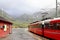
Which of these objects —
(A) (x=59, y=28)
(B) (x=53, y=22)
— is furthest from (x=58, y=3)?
(A) (x=59, y=28)

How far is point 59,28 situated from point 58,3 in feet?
62.2

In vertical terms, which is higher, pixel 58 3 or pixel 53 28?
pixel 58 3

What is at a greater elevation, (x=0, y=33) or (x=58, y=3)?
(x=58, y=3)

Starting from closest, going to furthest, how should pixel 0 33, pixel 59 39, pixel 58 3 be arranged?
pixel 59 39
pixel 0 33
pixel 58 3

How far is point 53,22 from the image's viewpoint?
89.1 feet

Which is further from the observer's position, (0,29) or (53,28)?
(0,29)

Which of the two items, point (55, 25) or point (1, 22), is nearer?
point (55, 25)

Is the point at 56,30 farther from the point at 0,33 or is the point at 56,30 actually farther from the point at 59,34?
the point at 0,33

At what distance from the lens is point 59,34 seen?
24.0 m

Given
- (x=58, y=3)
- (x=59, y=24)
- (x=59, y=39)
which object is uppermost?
(x=58, y=3)

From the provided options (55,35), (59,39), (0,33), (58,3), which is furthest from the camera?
(58,3)

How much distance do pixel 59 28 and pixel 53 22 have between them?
2.78m

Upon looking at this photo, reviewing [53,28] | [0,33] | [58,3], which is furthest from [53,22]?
[58,3]

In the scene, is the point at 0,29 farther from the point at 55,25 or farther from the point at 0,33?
the point at 55,25
